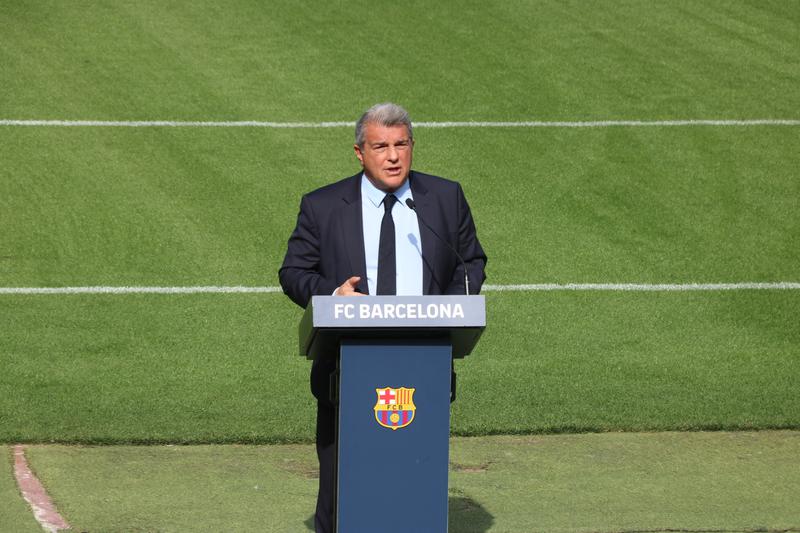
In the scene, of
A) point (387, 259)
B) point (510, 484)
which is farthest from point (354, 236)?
point (510, 484)

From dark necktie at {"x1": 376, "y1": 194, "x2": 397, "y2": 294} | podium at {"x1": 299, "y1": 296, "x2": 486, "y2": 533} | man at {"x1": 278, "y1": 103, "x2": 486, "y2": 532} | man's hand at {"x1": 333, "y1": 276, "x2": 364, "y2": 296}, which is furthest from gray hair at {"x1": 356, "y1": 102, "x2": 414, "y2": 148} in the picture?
podium at {"x1": 299, "y1": 296, "x2": 486, "y2": 533}

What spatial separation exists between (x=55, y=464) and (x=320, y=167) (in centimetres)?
576

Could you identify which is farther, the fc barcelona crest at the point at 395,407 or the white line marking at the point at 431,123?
the white line marking at the point at 431,123

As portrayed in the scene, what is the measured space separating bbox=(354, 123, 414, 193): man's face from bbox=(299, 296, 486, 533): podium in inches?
29.3

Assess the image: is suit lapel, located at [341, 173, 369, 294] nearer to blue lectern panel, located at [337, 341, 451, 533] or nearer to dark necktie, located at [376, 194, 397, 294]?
dark necktie, located at [376, 194, 397, 294]

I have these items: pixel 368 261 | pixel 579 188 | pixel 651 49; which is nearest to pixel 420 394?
pixel 368 261

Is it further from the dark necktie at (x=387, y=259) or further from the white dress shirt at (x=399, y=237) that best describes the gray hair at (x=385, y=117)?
the dark necktie at (x=387, y=259)

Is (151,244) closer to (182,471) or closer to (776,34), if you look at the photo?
(182,471)

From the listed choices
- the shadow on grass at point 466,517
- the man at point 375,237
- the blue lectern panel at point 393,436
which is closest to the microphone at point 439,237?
the man at point 375,237

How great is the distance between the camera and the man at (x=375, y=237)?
5.72 m

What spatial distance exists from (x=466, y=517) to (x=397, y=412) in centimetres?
203

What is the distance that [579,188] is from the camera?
13117mm

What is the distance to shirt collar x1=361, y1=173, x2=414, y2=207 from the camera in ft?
19.1

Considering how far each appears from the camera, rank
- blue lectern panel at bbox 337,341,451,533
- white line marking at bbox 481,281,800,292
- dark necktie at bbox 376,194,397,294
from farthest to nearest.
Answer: white line marking at bbox 481,281,800,292, dark necktie at bbox 376,194,397,294, blue lectern panel at bbox 337,341,451,533
